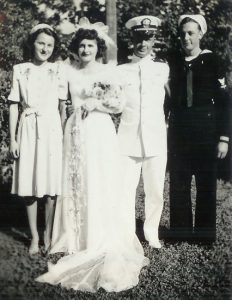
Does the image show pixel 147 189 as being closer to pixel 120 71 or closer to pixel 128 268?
pixel 128 268

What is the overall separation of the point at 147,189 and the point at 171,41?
1012 millimetres

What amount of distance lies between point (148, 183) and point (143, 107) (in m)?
0.52

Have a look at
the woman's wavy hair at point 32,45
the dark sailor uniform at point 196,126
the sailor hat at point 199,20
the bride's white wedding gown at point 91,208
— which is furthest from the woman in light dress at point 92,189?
the sailor hat at point 199,20

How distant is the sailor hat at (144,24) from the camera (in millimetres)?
2990

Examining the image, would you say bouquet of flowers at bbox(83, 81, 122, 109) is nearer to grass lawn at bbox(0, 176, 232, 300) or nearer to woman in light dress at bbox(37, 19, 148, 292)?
woman in light dress at bbox(37, 19, 148, 292)

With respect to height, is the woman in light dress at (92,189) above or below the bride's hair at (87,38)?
below

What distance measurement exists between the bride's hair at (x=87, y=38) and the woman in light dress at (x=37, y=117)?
12 cm

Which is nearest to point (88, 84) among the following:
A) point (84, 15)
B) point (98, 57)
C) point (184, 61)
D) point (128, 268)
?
point (98, 57)

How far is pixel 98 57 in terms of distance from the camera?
299cm

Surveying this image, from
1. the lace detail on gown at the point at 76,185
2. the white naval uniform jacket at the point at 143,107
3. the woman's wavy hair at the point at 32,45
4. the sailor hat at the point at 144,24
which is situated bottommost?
the lace detail on gown at the point at 76,185

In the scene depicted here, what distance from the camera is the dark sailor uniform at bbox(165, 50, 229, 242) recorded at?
3045 millimetres

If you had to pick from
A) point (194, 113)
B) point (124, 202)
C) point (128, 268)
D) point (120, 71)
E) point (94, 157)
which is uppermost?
point (120, 71)

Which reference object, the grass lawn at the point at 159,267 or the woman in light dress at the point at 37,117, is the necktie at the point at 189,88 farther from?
the woman in light dress at the point at 37,117

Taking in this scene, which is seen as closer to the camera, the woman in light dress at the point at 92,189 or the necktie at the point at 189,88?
the woman in light dress at the point at 92,189
